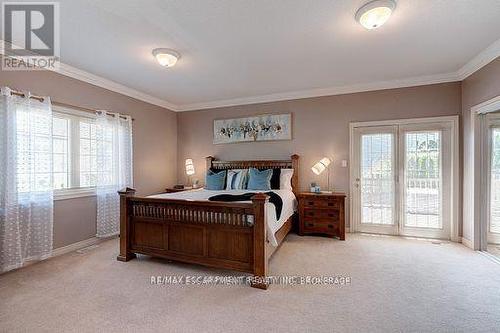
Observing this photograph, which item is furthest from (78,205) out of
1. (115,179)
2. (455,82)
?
(455,82)

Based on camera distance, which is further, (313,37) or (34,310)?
(313,37)

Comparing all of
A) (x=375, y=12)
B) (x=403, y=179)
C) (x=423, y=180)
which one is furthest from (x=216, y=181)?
(x=423, y=180)

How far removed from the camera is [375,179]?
13.8 ft

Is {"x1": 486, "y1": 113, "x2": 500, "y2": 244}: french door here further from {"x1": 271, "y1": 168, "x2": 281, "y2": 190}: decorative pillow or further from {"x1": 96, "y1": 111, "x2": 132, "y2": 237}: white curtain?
{"x1": 96, "y1": 111, "x2": 132, "y2": 237}: white curtain

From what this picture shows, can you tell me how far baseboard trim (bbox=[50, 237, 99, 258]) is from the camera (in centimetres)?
329

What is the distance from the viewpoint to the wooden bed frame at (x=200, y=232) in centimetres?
246

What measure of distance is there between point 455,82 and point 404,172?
157 cm

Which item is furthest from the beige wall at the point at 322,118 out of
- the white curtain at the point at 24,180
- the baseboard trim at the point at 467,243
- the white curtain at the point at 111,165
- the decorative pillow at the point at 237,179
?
the white curtain at the point at 24,180

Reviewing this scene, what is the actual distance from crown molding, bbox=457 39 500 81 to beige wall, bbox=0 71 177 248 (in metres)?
5.30

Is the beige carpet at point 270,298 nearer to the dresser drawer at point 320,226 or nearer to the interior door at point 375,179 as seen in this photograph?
the dresser drawer at point 320,226

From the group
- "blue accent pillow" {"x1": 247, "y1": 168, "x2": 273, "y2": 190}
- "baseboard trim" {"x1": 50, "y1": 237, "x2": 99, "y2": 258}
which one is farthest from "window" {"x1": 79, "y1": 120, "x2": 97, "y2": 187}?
"blue accent pillow" {"x1": 247, "y1": 168, "x2": 273, "y2": 190}

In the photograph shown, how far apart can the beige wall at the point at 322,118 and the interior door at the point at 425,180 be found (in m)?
0.34

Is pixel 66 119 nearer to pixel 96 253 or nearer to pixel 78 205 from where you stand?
pixel 78 205

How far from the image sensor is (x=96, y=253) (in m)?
3.34
